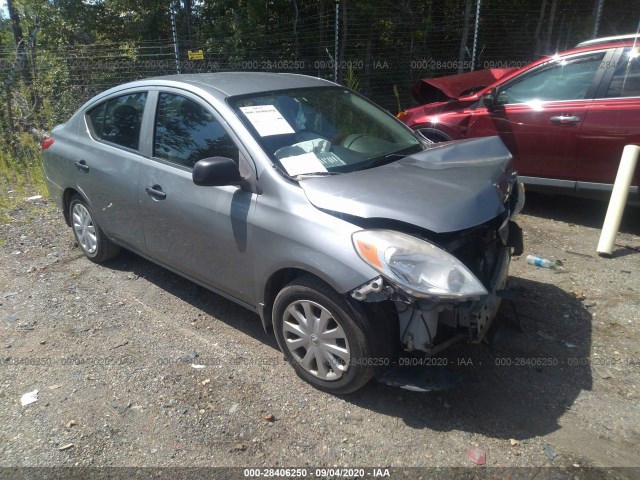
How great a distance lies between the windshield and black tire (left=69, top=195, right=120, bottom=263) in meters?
2.16

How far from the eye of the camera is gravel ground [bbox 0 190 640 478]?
266cm

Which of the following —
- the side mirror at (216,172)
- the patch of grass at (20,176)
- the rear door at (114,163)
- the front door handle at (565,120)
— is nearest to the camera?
the side mirror at (216,172)

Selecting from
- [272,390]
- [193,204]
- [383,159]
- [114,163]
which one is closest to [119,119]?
[114,163]

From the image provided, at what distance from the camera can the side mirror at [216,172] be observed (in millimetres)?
3010

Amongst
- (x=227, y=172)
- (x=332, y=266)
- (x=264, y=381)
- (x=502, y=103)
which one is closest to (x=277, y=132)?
(x=227, y=172)

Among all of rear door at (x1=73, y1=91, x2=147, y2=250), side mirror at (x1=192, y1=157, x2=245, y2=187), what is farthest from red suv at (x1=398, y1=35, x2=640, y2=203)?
side mirror at (x1=192, y1=157, x2=245, y2=187)

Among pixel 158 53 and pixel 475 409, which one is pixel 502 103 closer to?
pixel 475 409

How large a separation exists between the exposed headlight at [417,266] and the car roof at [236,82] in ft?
5.14

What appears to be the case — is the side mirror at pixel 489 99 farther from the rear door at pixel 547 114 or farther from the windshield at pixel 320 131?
the windshield at pixel 320 131

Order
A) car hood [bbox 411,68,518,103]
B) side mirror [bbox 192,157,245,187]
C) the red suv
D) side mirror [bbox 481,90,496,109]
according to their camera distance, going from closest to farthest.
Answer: side mirror [bbox 192,157,245,187], the red suv, side mirror [bbox 481,90,496,109], car hood [bbox 411,68,518,103]

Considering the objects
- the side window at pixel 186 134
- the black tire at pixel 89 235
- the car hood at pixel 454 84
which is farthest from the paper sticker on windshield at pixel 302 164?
the car hood at pixel 454 84

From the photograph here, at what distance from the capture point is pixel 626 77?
5027 millimetres

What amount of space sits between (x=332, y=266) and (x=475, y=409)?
116 centimetres

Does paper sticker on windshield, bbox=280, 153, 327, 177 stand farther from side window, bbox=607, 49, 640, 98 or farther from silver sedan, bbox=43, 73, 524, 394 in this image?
side window, bbox=607, 49, 640, 98
